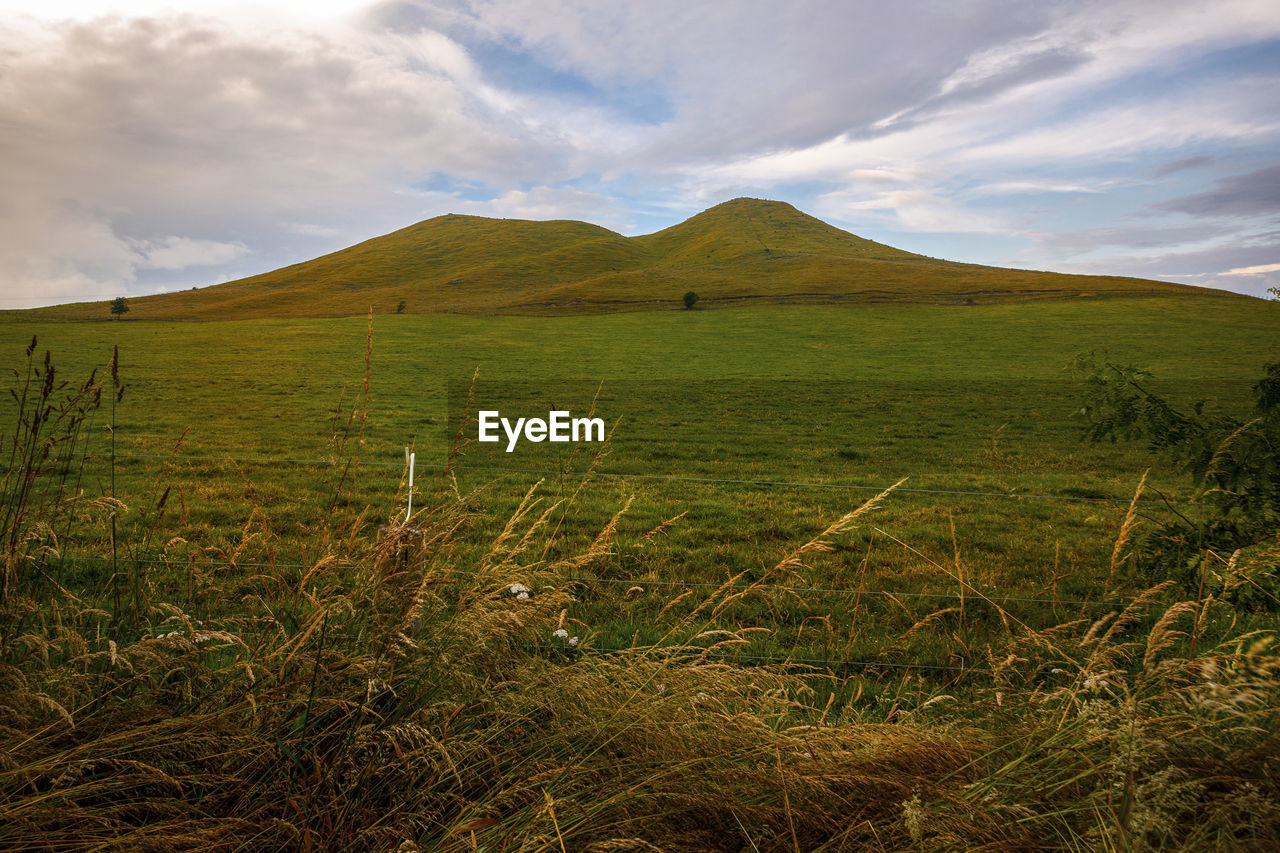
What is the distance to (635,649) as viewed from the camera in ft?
9.49

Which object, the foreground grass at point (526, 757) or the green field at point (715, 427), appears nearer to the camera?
the foreground grass at point (526, 757)

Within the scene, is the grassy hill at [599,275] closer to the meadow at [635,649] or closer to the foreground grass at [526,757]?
the meadow at [635,649]

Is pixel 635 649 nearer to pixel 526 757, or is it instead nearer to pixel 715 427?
pixel 526 757

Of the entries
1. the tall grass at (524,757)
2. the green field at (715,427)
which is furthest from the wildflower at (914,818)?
the green field at (715,427)

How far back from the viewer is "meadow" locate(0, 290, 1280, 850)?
6.40 feet

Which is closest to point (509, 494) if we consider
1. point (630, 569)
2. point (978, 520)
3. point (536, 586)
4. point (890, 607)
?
point (630, 569)

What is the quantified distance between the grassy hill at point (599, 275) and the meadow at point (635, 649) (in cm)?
6368

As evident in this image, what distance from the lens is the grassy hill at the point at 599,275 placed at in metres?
77.0

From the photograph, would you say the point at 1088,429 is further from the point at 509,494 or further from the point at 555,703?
the point at 509,494

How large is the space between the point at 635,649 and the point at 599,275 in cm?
11299

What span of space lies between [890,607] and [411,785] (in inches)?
193

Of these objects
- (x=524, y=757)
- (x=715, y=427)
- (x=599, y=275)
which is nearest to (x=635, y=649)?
(x=524, y=757)

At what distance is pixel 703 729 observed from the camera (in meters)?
2.50

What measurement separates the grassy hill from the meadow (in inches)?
2507
